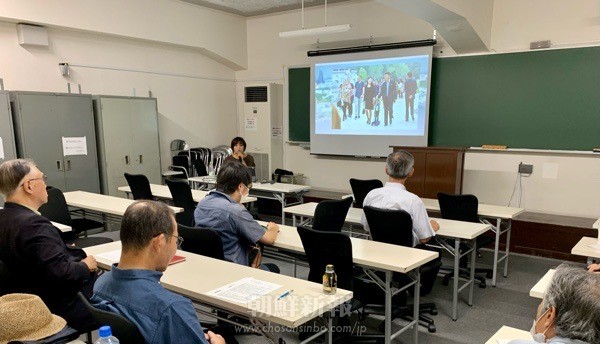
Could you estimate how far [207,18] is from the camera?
7.49 metres

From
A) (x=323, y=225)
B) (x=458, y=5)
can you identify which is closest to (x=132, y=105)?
(x=323, y=225)

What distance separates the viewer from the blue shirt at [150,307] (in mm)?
1402

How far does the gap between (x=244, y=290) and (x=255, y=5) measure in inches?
249

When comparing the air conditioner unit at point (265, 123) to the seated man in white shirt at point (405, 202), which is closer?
the seated man in white shirt at point (405, 202)

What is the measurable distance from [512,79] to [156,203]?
5.32 meters

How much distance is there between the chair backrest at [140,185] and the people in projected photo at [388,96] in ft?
12.1

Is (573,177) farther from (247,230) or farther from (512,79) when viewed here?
(247,230)

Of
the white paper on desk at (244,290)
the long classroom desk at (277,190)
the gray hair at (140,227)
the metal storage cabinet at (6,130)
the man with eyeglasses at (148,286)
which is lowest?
the long classroom desk at (277,190)

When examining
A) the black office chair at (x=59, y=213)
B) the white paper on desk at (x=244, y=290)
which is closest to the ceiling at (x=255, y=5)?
the black office chair at (x=59, y=213)

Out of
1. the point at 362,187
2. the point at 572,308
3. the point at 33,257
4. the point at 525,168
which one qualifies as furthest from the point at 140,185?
the point at 525,168

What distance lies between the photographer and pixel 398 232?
307 centimetres

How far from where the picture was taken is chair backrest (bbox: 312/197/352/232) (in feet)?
11.9

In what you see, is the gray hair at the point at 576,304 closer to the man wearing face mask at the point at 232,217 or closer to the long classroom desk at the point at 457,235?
the man wearing face mask at the point at 232,217

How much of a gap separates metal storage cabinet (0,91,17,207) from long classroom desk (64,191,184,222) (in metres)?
0.91
